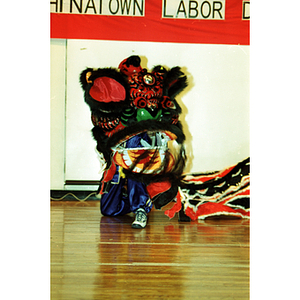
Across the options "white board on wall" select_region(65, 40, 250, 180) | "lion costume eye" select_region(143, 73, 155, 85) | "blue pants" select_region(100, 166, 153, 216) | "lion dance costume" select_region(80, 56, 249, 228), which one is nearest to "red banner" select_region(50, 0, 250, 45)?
"white board on wall" select_region(65, 40, 250, 180)

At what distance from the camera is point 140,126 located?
72.9 inches

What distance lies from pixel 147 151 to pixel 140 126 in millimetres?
192

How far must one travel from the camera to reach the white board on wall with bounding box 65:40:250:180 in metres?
2.44

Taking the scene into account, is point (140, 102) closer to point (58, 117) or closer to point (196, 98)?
point (196, 98)

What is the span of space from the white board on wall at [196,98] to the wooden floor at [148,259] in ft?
2.31

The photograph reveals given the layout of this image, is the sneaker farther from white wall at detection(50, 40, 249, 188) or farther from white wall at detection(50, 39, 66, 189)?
white wall at detection(50, 39, 66, 189)

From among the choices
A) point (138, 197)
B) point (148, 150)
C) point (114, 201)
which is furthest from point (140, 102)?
point (114, 201)

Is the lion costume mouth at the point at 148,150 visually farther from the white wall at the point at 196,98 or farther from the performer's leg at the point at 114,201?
the white wall at the point at 196,98

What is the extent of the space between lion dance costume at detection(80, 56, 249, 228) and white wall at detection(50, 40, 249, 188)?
455 millimetres

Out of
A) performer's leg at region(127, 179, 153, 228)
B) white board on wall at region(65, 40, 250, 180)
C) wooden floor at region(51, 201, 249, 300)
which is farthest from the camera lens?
white board on wall at region(65, 40, 250, 180)

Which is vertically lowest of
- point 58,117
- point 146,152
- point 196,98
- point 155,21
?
point 146,152
